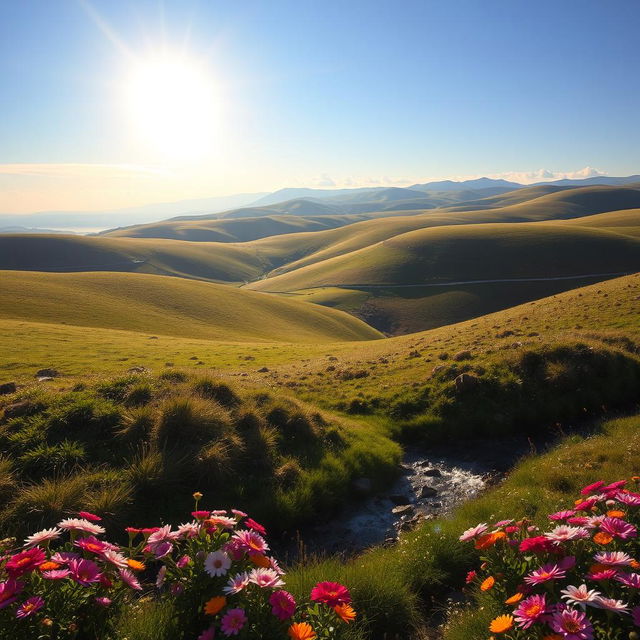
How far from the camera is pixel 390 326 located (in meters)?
109

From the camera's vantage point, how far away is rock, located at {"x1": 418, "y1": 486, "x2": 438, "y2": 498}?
1335 centimetres

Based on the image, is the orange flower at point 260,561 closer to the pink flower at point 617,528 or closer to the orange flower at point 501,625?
the orange flower at point 501,625

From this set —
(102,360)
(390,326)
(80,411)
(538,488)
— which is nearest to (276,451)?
(80,411)

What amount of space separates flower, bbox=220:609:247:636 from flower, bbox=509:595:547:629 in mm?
2532

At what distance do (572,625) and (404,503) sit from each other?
32.9 feet

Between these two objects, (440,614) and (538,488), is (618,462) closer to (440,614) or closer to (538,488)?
(538,488)

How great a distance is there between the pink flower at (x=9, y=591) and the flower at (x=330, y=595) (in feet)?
8.79

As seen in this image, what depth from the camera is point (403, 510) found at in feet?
40.9

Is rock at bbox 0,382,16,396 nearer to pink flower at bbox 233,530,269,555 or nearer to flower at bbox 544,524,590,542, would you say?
pink flower at bbox 233,530,269,555

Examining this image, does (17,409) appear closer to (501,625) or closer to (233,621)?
(233,621)

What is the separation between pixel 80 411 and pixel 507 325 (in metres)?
32.4

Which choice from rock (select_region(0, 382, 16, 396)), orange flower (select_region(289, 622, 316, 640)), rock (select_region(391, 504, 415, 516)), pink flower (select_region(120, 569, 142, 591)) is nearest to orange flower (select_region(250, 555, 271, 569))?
orange flower (select_region(289, 622, 316, 640))

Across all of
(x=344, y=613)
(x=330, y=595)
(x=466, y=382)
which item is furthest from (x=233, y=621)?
(x=466, y=382)

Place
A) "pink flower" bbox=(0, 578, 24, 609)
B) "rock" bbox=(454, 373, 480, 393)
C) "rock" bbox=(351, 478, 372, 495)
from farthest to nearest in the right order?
"rock" bbox=(454, 373, 480, 393)
"rock" bbox=(351, 478, 372, 495)
"pink flower" bbox=(0, 578, 24, 609)
